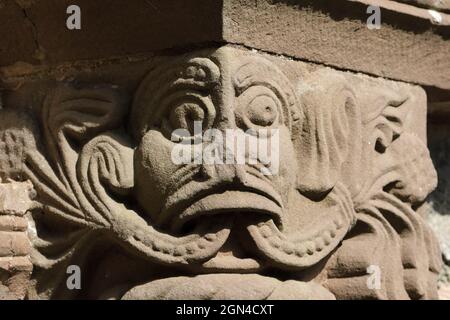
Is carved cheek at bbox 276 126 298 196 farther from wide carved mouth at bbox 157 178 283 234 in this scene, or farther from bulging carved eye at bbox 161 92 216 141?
bulging carved eye at bbox 161 92 216 141

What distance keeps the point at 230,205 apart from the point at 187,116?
239 mm

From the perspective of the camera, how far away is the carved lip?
2.26 meters

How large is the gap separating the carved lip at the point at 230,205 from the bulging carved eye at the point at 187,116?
0.51 feet

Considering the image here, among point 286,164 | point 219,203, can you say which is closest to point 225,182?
point 219,203

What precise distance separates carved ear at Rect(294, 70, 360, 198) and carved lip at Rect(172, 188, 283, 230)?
15 centimetres

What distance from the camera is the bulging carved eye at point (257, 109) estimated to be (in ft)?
7.66

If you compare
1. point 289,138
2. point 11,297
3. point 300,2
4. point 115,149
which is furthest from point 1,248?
point 300,2

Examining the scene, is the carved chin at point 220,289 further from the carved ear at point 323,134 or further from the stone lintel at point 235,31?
the stone lintel at point 235,31

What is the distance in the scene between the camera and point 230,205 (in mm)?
2260

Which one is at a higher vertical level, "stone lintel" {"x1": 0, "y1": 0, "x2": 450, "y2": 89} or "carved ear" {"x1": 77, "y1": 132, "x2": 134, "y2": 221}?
"stone lintel" {"x1": 0, "y1": 0, "x2": 450, "y2": 89}

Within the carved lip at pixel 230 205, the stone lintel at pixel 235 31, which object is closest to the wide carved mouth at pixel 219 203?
the carved lip at pixel 230 205

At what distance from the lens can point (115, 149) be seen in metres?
2.41

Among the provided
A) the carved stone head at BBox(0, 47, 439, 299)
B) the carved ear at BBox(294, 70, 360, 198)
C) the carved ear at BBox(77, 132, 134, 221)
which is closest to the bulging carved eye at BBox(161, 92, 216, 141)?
the carved stone head at BBox(0, 47, 439, 299)

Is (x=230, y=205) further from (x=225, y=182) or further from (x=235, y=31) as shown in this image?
(x=235, y=31)
